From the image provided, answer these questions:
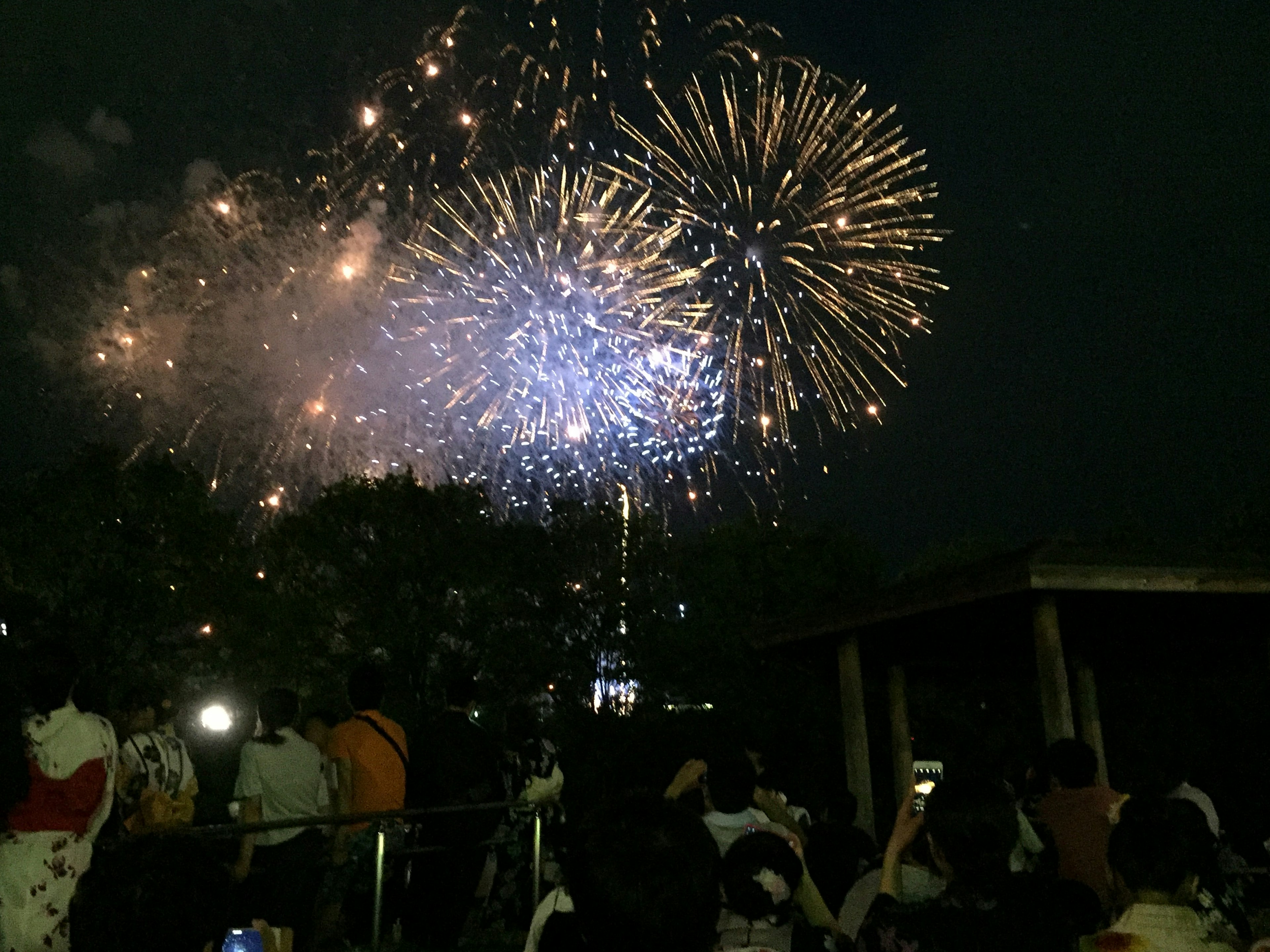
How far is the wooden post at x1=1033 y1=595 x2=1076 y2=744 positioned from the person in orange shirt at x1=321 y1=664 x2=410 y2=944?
525 centimetres

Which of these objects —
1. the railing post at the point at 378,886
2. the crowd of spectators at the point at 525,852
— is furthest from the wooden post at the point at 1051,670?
the railing post at the point at 378,886

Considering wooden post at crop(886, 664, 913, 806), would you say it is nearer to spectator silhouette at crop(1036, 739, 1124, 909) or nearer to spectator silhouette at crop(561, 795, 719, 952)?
spectator silhouette at crop(1036, 739, 1124, 909)

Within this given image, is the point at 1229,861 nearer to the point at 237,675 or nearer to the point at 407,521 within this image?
the point at 407,521

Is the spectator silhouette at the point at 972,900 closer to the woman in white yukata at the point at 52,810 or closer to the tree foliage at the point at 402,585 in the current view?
the woman in white yukata at the point at 52,810

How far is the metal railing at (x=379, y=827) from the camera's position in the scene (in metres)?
4.39

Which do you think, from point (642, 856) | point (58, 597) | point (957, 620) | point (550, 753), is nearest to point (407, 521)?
point (58, 597)

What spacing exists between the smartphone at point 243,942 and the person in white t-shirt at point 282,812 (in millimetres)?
950

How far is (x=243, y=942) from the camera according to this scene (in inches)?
158

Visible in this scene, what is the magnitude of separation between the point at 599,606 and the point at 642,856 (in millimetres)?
27471

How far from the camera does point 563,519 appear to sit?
100 ft

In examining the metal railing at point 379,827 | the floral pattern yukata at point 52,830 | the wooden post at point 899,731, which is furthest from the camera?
the wooden post at point 899,731

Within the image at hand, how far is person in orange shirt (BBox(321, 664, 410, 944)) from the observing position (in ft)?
18.7

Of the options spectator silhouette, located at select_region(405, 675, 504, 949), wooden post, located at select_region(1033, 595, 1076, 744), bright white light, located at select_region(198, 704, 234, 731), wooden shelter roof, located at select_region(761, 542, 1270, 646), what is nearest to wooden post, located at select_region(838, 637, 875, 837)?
wooden post, located at select_region(1033, 595, 1076, 744)

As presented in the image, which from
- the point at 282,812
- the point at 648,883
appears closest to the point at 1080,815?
the point at 648,883
